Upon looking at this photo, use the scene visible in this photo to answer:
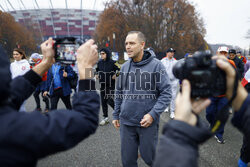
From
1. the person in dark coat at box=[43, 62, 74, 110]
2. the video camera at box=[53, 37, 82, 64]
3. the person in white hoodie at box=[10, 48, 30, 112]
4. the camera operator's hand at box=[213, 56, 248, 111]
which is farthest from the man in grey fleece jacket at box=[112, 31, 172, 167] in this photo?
the person in white hoodie at box=[10, 48, 30, 112]

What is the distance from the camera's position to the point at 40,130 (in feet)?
2.31

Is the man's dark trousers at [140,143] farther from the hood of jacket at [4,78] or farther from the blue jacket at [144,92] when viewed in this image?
the hood of jacket at [4,78]

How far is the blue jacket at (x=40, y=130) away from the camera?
0.66 meters

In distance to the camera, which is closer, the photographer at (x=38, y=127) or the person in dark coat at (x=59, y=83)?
the photographer at (x=38, y=127)

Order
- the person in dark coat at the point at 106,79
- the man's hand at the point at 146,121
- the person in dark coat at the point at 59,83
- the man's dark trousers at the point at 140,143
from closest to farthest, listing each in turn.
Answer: the man's hand at the point at 146,121 < the man's dark trousers at the point at 140,143 < the person in dark coat at the point at 59,83 < the person in dark coat at the point at 106,79

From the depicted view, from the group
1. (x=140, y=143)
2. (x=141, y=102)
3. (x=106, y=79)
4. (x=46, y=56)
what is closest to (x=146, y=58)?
(x=141, y=102)

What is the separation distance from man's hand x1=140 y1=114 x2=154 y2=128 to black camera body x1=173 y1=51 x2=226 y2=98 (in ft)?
3.86

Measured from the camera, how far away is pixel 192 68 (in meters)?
0.85

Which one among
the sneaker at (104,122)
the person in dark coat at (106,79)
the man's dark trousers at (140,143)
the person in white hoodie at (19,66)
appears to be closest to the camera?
the man's dark trousers at (140,143)

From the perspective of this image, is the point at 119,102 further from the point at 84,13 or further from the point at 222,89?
the point at 84,13

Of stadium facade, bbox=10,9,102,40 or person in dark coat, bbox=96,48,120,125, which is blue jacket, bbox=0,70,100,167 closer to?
person in dark coat, bbox=96,48,120,125

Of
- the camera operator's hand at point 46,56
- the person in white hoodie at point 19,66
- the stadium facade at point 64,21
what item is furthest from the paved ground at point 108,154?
the stadium facade at point 64,21

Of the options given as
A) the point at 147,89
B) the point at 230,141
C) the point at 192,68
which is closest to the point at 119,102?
the point at 147,89

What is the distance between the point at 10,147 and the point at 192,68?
92cm
